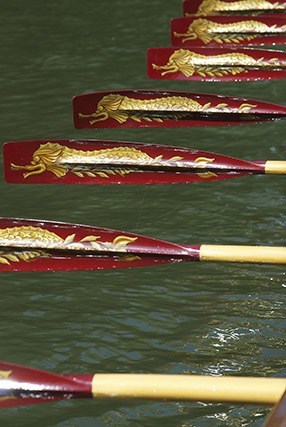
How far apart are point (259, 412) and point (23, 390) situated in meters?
0.78

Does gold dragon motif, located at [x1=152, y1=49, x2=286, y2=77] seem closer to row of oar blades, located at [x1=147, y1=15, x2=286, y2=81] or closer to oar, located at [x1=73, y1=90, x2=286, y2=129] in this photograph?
row of oar blades, located at [x1=147, y1=15, x2=286, y2=81]

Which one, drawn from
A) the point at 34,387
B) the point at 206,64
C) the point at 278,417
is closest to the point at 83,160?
the point at 206,64

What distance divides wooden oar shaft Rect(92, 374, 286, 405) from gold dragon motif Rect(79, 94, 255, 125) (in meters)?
2.24

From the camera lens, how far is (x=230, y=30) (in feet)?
21.5

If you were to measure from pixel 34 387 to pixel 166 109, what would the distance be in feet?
7.45

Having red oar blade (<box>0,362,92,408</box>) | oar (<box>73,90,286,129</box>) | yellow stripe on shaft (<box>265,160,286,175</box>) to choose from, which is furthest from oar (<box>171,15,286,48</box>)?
red oar blade (<box>0,362,92,408</box>)

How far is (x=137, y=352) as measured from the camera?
4.00 m

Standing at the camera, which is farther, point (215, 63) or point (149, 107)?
point (215, 63)

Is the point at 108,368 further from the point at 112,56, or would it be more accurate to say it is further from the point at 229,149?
the point at 112,56

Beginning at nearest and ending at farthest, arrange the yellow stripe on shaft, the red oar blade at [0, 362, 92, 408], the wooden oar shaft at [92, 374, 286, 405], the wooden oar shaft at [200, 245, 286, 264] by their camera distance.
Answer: the wooden oar shaft at [92, 374, 286, 405] → the red oar blade at [0, 362, 92, 408] → the wooden oar shaft at [200, 245, 286, 264] → the yellow stripe on shaft

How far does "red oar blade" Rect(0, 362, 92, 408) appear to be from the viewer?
3.22 meters

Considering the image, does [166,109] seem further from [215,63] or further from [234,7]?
[234,7]

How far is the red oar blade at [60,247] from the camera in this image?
13.8 feet

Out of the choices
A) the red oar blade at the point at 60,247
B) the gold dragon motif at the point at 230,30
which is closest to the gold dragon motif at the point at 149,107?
the red oar blade at the point at 60,247
